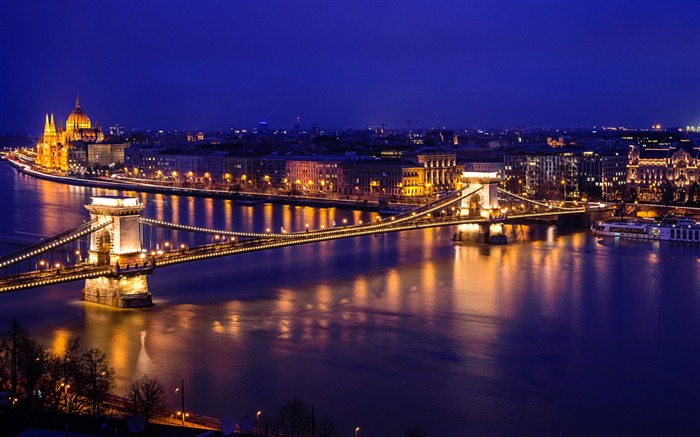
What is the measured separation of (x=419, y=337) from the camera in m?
8.41

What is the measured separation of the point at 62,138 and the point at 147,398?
1580 inches

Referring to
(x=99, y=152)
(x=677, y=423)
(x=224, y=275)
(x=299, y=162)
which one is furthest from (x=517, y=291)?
(x=99, y=152)

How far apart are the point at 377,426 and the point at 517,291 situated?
4.82 m

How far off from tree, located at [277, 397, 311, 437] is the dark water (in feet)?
0.50

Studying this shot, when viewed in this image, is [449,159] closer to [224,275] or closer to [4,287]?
[224,275]

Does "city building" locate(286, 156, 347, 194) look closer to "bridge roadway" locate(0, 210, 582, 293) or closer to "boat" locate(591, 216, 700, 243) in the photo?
"boat" locate(591, 216, 700, 243)

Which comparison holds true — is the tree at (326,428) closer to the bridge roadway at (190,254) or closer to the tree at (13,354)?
the tree at (13,354)

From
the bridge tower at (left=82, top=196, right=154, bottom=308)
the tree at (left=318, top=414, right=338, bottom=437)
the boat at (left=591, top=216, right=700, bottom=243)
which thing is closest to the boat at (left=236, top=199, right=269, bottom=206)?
the boat at (left=591, top=216, right=700, bottom=243)

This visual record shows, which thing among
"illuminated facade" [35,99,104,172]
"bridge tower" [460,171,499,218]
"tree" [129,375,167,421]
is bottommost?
"tree" [129,375,167,421]

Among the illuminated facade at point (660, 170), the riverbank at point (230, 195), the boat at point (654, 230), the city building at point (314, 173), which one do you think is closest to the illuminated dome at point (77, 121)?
the riverbank at point (230, 195)

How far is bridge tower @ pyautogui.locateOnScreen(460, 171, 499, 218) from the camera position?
1659cm

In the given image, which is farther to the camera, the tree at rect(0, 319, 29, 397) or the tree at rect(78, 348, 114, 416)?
the tree at rect(0, 319, 29, 397)

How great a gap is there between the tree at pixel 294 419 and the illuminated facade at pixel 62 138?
3399 cm

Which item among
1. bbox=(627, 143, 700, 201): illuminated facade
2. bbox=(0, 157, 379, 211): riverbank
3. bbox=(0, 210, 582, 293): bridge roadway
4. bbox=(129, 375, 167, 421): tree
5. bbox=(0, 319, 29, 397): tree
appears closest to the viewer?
bbox=(129, 375, 167, 421): tree
